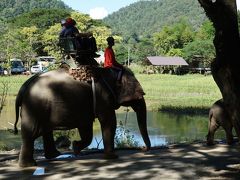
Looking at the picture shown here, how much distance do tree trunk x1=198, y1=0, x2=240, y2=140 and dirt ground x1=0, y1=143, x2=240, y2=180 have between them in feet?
2.97

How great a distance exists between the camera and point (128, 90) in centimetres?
816

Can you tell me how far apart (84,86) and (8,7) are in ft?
596

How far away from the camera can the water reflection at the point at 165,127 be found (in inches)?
676

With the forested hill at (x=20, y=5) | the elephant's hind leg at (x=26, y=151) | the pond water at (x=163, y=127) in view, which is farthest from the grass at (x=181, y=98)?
the forested hill at (x=20, y=5)

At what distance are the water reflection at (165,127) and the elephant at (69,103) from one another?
7.32m

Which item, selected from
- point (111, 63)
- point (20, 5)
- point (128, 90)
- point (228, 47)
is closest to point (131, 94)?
point (128, 90)

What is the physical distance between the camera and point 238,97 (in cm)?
625

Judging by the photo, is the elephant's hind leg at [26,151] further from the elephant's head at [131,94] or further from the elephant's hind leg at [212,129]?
the elephant's hind leg at [212,129]

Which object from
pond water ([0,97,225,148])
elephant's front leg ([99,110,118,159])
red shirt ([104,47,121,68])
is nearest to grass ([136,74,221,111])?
pond water ([0,97,225,148])

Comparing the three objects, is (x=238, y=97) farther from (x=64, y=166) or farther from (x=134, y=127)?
(x=134, y=127)

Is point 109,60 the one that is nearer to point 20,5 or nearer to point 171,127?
point 171,127

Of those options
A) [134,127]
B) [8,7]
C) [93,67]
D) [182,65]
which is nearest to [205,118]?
[134,127]

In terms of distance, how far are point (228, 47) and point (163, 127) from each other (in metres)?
15.1

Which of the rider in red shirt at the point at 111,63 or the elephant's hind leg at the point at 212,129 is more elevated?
the rider in red shirt at the point at 111,63
